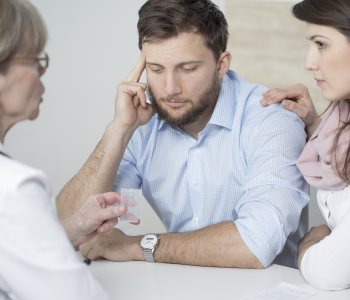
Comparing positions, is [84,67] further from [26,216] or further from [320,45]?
[26,216]

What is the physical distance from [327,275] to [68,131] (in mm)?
2103

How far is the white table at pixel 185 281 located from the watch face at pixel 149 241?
0.05 metres

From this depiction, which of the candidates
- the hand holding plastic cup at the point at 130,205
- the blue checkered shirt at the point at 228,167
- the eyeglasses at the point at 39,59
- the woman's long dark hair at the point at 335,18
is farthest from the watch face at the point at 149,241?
the eyeglasses at the point at 39,59

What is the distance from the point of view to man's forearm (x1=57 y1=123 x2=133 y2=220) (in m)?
2.04

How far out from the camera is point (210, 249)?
1698mm

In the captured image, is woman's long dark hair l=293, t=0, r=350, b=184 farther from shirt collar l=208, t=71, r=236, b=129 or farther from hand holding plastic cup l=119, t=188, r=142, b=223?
hand holding plastic cup l=119, t=188, r=142, b=223

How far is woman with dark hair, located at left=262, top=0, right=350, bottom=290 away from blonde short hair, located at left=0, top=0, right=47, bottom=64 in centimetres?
82

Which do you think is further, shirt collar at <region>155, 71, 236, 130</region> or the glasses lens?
shirt collar at <region>155, 71, 236, 130</region>

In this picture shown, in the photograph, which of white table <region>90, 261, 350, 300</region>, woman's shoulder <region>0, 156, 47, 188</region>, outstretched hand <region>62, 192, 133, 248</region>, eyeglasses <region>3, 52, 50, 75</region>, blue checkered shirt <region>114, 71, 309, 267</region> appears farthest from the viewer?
blue checkered shirt <region>114, 71, 309, 267</region>

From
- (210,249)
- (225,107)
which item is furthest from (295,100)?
(210,249)

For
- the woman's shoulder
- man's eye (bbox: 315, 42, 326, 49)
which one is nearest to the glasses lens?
the woman's shoulder

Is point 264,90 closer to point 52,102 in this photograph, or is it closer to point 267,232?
point 267,232

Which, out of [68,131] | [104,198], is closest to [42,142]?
[68,131]

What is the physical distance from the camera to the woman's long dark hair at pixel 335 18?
5.30 ft
